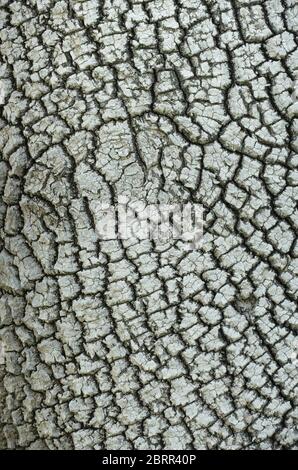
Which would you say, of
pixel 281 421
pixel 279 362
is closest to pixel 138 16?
pixel 279 362

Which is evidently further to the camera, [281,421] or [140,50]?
[281,421]

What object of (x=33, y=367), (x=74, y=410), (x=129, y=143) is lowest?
(x=74, y=410)

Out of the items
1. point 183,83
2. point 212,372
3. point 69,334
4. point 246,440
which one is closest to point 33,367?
point 69,334

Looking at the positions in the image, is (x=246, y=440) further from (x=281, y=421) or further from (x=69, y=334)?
(x=69, y=334)

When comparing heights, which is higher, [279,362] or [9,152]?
[9,152]

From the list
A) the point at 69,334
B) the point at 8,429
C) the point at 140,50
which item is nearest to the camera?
the point at 140,50

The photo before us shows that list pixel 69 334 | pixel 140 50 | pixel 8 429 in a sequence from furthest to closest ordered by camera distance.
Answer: pixel 8 429
pixel 69 334
pixel 140 50

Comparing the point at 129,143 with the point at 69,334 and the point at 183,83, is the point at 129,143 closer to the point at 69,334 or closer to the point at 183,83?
the point at 183,83
